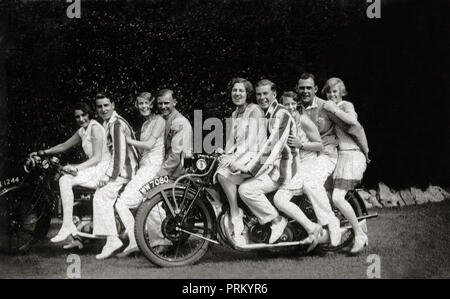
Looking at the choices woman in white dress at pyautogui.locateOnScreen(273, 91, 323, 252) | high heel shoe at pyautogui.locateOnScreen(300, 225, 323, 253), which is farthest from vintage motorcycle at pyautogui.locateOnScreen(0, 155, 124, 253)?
high heel shoe at pyautogui.locateOnScreen(300, 225, 323, 253)

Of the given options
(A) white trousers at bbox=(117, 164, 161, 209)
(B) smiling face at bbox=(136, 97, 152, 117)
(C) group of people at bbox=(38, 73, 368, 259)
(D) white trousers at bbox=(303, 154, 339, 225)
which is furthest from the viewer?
(B) smiling face at bbox=(136, 97, 152, 117)

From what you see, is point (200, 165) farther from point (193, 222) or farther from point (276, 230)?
point (276, 230)

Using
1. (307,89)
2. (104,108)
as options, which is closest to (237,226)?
(307,89)

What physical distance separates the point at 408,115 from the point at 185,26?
9.34 ft

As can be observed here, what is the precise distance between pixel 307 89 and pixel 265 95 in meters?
0.51

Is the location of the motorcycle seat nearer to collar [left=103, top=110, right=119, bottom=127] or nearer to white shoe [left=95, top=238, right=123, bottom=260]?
white shoe [left=95, top=238, right=123, bottom=260]

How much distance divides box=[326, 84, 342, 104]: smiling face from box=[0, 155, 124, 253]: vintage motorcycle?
260cm

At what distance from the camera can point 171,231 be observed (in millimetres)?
5434

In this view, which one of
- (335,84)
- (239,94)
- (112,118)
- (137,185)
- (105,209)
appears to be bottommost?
(105,209)

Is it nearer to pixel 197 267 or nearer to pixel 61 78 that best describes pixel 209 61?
pixel 61 78

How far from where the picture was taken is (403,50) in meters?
6.53

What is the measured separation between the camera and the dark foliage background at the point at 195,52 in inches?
251

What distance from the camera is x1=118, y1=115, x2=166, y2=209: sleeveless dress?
5.95 meters

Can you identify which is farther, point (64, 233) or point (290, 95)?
point (290, 95)
